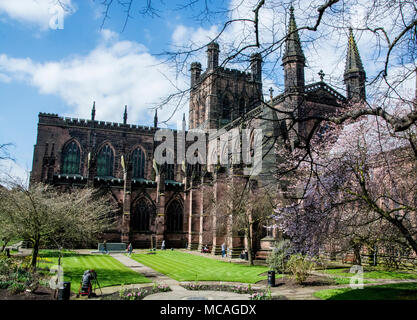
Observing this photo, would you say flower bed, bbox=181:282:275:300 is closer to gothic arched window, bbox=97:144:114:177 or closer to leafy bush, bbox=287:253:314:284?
leafy bush, bbox=287:253:314:284

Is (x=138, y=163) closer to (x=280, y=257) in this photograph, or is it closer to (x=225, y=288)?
(x=280, y=257)

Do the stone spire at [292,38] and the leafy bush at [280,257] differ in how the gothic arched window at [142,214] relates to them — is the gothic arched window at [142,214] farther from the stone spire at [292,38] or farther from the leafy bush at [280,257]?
the stone spire at [292,38]

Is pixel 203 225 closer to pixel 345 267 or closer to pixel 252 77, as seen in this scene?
pixel 345 267

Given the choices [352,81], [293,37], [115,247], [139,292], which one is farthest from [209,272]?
[115,247]

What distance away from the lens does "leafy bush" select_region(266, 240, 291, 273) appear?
59.6 ft

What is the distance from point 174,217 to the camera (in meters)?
40.7

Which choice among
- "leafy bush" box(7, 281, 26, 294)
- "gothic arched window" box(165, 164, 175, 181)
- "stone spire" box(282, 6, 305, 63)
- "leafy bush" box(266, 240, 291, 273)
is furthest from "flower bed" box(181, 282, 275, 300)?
"gothic arched window" box(165, 164, 175, 181)

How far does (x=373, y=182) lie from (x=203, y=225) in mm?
24025

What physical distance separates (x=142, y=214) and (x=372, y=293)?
30.4 m

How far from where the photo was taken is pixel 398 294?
1193cm

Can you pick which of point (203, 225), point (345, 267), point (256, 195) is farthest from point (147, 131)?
point (345, 267)

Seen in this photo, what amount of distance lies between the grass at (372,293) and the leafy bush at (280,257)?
4491 mm

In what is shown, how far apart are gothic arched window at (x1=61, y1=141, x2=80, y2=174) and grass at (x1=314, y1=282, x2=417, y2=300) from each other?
3800 cm
